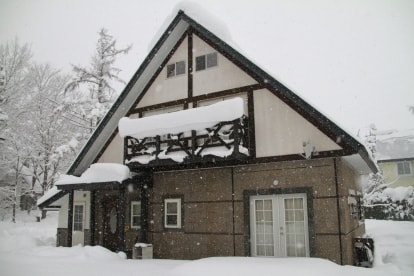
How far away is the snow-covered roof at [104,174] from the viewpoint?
40.2ft

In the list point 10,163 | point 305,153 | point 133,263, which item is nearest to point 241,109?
point 305,153

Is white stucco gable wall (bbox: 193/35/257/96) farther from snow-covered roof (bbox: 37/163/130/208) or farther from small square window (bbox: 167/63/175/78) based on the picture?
snow-covered roof (bbox: 37/163/130/208)

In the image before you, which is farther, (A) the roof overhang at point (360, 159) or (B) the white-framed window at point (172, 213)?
(B) the white-framed window at point (172, 213)

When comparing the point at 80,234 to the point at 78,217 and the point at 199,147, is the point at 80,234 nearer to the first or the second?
the point at 78,217

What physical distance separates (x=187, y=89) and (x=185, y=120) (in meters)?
2.20

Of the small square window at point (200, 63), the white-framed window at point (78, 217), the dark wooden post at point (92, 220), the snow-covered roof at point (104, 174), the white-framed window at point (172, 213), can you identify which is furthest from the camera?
the white-framed window at point (78, 217)

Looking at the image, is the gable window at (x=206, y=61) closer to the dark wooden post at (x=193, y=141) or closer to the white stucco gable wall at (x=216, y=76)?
the white stucco gable wall at (x=216, y=76)

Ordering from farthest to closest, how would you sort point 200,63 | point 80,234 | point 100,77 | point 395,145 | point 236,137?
point 395,145, point 100,77, point 80,234, point 200,63, point 236,137

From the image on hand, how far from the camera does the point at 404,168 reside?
32594 mm

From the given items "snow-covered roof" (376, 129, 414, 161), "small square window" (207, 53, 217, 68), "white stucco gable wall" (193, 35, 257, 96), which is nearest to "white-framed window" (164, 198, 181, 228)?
"white stucco gable wall" (193, 35, 257, 96)

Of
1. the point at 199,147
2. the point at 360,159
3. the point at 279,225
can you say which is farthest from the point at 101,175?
the point at 360,159

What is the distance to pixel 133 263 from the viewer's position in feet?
34.7

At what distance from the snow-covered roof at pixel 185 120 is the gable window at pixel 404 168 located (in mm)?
28917

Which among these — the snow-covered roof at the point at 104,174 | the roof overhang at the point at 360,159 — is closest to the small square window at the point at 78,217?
the snow-covered roof at the point at 104,174
